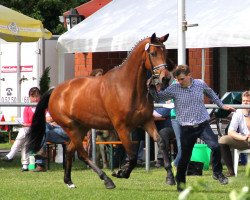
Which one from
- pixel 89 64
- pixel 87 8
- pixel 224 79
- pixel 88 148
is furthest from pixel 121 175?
pixel 87 8

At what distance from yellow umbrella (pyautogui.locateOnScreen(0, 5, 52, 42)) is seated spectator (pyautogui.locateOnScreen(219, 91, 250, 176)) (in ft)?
15.9

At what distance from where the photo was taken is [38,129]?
1097 centimetres

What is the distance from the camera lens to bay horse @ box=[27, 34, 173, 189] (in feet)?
30.0

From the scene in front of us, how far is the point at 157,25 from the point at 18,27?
2576 millimetres

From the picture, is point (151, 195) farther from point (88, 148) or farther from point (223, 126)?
point (223, 126)

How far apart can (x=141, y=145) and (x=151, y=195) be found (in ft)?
17.4

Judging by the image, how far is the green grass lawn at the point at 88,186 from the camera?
339 inches

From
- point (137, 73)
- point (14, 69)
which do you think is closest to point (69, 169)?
point (137, 73)

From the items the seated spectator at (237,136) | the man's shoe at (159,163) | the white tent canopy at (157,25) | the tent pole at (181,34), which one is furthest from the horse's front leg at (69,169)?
the white tent canopy at (157,25)

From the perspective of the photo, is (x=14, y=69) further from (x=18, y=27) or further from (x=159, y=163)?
(x=159, y=163)

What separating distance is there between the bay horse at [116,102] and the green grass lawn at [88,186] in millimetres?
363

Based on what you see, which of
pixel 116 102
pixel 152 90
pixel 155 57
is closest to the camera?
pixel 155 57

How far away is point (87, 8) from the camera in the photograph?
2459cm

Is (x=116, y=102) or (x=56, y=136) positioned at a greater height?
(x=116, y=102)
